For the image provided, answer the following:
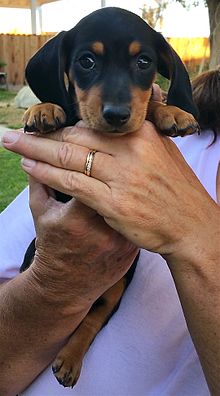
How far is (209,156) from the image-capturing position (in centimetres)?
175

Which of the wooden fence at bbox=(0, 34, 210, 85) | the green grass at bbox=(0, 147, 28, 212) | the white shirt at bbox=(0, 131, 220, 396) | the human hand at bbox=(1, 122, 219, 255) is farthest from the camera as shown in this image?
the wooden fence at bbox=(0, 34, 210, 85)

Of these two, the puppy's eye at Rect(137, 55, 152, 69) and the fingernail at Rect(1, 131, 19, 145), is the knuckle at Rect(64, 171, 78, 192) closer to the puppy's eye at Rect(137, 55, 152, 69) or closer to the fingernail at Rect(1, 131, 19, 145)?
the fingernail at Rect(1, 131, 19, 145)

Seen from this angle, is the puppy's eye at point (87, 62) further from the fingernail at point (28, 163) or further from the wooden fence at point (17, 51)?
the wooden fence at point (17, 51)

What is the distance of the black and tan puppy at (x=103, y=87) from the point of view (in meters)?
1.49

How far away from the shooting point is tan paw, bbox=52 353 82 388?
1.59 meters

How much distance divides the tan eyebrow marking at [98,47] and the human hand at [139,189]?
0.32m

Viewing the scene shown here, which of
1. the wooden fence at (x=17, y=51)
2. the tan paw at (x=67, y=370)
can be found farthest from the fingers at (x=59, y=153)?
the wooden fence at (x=17, y=51)

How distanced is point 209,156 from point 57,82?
1.62ft

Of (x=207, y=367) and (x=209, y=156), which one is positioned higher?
(x=209, y=156)

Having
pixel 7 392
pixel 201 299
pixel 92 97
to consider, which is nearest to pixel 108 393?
pixel 7 392

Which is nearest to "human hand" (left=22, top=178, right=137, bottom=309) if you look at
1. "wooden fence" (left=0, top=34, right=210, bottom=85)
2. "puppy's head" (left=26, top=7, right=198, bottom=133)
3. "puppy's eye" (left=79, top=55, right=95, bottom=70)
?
"puppy's head" (left=26, top=7, right=198, bottom=133)

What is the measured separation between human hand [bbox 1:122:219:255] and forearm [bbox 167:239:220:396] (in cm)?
4

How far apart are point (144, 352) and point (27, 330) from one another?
0.31 metres

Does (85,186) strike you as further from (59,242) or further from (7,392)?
(7,392)
